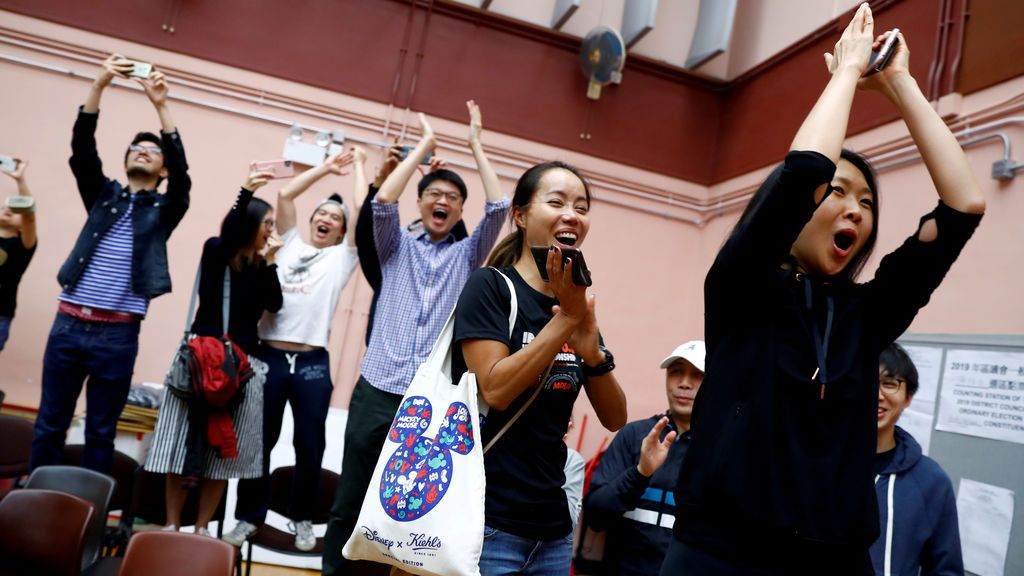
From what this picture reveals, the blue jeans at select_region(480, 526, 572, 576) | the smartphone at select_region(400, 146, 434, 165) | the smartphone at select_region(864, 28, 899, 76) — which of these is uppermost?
the smartphone at select_region(400, 146, 434, 165)

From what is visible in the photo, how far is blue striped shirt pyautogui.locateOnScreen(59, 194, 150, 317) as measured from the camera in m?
3.37

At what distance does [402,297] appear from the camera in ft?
9.62

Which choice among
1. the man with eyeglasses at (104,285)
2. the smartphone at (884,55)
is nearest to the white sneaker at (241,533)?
the man with eyeglasses at (104,285)

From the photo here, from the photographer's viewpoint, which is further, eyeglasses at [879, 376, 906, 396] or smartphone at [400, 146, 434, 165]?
smartphone at [400, 146, 434, 165]

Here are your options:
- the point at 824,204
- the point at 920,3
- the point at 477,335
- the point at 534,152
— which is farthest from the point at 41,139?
the point at 920,3

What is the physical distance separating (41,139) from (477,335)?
5.10 m

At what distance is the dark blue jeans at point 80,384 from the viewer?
333 centimetres

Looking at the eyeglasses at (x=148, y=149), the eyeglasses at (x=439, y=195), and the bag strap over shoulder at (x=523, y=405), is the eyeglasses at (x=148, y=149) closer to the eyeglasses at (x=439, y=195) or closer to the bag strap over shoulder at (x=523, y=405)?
the eyeglasses at (x=439, y=195)

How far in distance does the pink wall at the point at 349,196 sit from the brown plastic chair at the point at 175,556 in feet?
10.6

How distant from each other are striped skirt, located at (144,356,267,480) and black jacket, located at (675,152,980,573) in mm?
2584

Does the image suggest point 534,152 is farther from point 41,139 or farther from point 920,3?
point 41,139

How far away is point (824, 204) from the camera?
54.4 inches

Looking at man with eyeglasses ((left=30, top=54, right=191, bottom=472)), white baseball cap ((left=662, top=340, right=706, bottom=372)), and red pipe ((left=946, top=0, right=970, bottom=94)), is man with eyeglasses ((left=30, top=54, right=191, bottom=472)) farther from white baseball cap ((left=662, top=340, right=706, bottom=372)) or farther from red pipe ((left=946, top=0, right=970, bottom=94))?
red pipe ((left=946, top=0, right=970, bottom=94))

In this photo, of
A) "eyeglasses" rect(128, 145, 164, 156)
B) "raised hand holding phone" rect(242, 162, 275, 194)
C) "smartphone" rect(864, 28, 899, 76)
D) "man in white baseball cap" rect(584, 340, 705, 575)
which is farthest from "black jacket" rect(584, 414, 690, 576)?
"eyeglasses" rect(128, 145, 164, 156)
